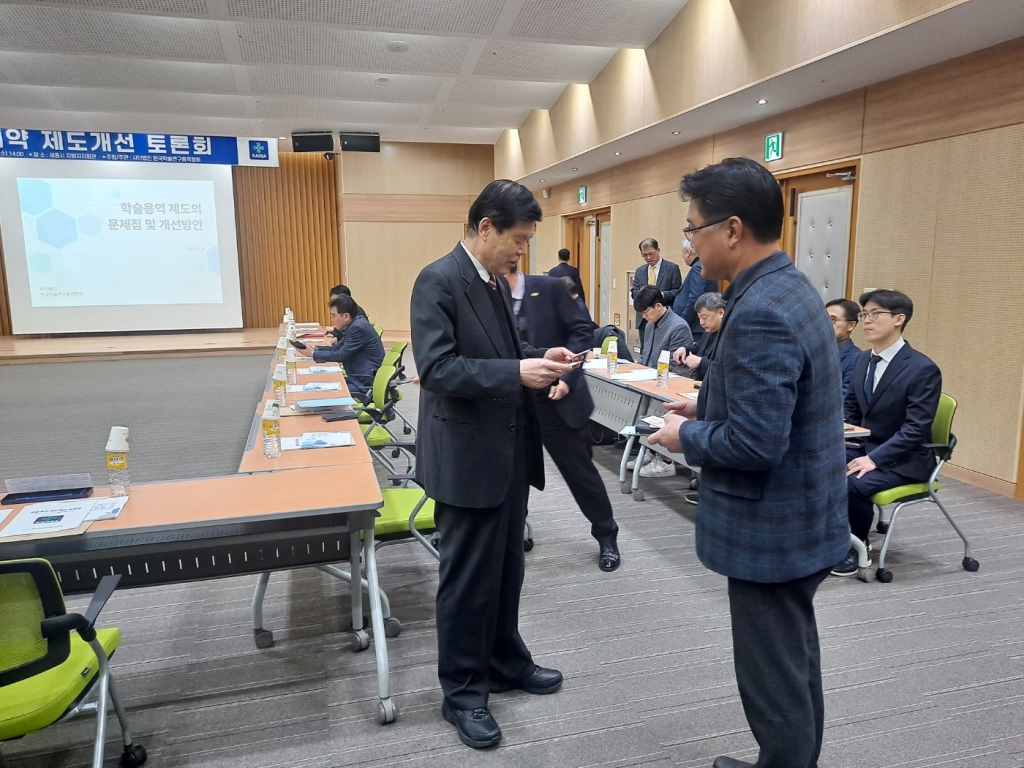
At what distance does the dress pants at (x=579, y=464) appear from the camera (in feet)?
10.5

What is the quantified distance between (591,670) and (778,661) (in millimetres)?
1079

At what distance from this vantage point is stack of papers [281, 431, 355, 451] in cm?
287

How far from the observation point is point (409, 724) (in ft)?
7.00

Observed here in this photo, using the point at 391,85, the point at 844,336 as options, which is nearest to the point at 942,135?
the point at 844,336

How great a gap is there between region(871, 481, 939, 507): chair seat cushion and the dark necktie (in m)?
0.43

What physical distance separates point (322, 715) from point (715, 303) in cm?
314

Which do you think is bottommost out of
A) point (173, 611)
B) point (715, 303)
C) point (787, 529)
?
point (173, 611)

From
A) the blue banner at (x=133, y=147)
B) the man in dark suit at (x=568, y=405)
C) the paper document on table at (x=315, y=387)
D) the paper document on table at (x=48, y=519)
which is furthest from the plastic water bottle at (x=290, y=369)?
the blue banner at (x=133, y=147)

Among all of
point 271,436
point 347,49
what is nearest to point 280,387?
point 271,436

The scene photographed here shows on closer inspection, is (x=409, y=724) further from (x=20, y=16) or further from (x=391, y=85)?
(x=391, y=85)

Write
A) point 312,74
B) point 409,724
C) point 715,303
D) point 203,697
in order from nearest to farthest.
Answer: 1. point 409,724
2. point 203,697
3. point 715,303
4. point 312,74

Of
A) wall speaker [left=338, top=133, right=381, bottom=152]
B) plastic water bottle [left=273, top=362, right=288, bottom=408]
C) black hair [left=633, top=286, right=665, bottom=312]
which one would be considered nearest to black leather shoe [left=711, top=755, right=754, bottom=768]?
plastic water bottle [left=273, top=362, right=288, bottom=408]

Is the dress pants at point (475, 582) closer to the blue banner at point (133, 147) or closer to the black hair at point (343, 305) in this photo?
the black hair at point (343, 305)

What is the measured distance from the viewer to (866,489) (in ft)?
10.1
